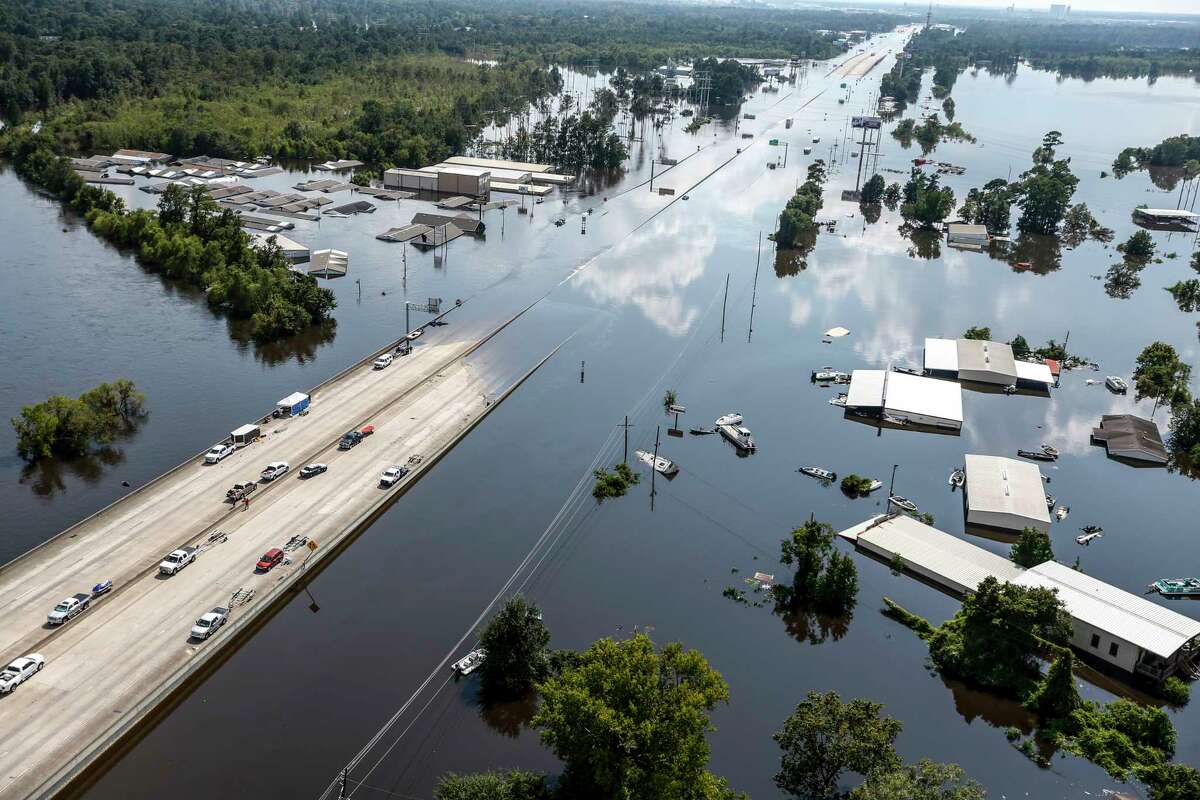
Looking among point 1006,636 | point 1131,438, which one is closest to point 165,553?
point 1006,636

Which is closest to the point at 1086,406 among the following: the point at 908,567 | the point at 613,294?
the point at 908,567

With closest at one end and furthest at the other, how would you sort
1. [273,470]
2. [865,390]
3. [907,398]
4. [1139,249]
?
[273,470] < [907,398] < [865,390] < [1139,249]

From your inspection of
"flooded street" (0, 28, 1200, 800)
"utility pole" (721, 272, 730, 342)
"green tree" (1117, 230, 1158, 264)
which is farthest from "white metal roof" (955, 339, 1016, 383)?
"green tree" (1117, 230, 1158, 264)

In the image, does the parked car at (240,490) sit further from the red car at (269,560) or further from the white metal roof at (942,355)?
the white metal roof at (942,355)

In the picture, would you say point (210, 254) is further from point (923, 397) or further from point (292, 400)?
point (923, 397)

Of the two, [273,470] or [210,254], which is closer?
[273,470]

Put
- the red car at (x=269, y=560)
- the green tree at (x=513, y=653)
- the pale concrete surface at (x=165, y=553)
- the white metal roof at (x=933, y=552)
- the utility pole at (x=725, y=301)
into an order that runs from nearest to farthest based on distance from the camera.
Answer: the pale concrete surface at (x=165, y=553), the green tree at (x=513, y=653), the red car at (x=269, y=560), the white metal roof at (x=933, y=552), the utility pole at (x=725, y=301)

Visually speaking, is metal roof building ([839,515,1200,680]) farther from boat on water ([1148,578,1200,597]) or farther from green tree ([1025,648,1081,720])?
green tree ([1025,648,1081,720])

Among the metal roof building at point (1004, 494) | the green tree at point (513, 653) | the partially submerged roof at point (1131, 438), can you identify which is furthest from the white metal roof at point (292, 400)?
the partially submerged roof at point (1131, 438)
